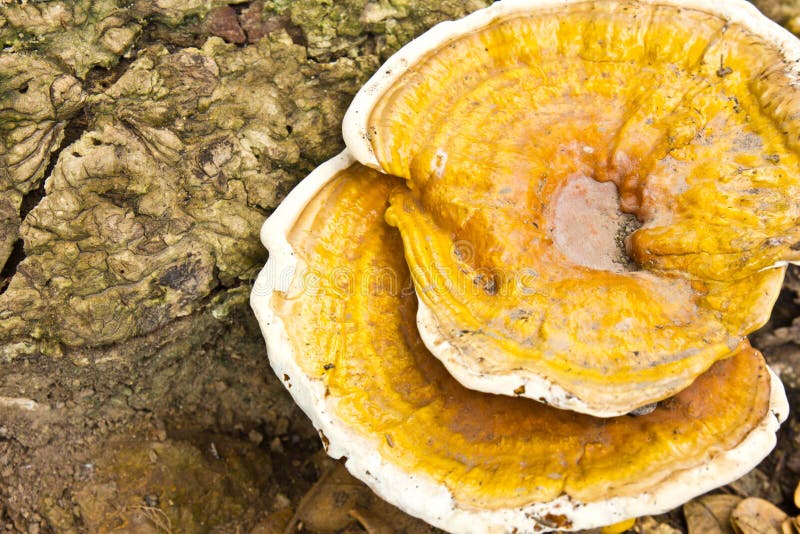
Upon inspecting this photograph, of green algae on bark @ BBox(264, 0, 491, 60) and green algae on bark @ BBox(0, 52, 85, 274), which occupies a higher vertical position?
green algae on bark @ BBox(264, 0, 491, 60)

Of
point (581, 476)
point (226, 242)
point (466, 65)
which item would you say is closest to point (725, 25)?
point (466, 65)

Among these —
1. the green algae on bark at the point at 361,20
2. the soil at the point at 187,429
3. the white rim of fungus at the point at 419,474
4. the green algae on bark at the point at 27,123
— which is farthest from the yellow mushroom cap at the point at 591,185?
the green algae on bark at the point at 27,123

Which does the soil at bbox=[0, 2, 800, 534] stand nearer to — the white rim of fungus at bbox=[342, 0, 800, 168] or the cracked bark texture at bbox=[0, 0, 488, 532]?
the cracked bark texture at bbox=[0, 0, 488, 532]

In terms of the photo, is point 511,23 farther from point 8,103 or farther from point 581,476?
point 8,103

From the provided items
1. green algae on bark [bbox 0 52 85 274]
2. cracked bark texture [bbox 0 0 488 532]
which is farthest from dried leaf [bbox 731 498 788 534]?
green algae on bark [bbox 0 52 85 274]

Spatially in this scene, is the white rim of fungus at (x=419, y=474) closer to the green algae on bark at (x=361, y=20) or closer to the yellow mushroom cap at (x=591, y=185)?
the yellow mushroom cap at (x=591, y=185)
